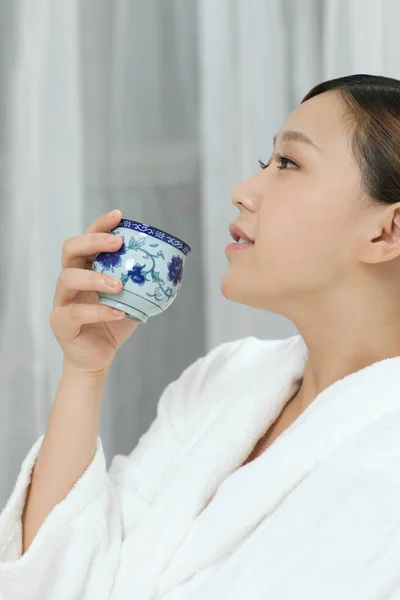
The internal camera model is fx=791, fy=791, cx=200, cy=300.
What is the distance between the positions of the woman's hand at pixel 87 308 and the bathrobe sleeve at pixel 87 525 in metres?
0.16

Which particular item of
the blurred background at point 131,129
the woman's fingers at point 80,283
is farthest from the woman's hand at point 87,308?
the blurred background at point 131,129

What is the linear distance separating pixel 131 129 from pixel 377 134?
759mm

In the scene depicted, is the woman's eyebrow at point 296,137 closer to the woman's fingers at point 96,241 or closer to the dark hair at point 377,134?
the dark hair at point 377,134

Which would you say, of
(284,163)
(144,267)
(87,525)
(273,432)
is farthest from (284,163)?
(87,525)

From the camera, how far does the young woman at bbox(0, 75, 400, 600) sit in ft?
3.09

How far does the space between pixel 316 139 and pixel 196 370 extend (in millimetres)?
498

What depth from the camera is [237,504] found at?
41.3 inches

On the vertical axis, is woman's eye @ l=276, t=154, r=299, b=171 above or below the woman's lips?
above

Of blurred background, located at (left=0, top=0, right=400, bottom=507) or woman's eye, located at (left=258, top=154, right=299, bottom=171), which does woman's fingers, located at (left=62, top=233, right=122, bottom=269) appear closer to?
woman's eye, located at (left=258, top=154, right=299, bottom=171)

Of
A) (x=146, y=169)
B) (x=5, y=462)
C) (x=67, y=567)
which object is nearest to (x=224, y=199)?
(x=146, y=169)

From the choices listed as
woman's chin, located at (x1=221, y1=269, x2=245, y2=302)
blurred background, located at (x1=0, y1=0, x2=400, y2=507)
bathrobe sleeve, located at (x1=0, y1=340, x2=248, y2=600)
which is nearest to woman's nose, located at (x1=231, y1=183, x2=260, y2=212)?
woman's chin, located at (x1=221, y1=269, x2=245, y2=302)

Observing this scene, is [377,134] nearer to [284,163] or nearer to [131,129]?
[284,163]

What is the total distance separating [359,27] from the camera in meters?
1.56

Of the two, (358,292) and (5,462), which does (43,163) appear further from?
(358,292)
